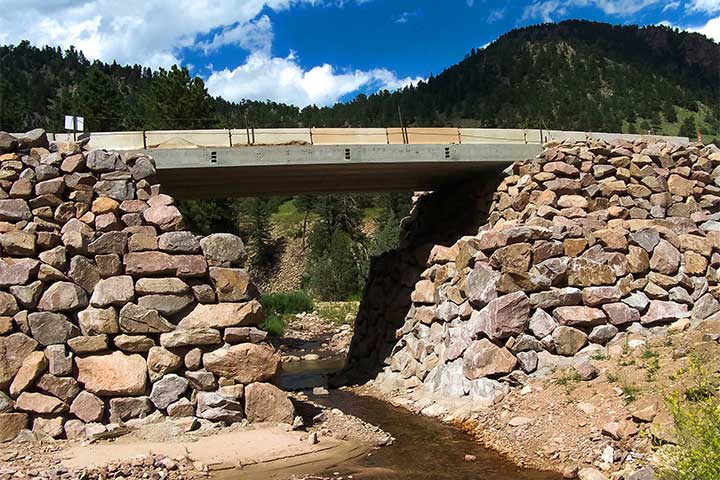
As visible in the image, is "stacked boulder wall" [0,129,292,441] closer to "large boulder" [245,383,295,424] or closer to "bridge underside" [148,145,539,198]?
"large boulder" [245,383,295,424]

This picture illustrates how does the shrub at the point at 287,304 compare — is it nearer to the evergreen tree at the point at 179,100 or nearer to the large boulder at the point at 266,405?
the evergreen tree at the point at 179,100

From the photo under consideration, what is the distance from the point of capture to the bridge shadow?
19922 mm

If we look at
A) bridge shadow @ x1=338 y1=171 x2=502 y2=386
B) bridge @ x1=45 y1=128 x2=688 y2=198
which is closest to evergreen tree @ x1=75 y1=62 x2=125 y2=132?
bridge @ x1=45 y1=128 x2=688 y2=198

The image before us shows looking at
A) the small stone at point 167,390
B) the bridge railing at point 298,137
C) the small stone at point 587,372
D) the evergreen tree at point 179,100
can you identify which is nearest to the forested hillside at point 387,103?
the evergreen tree at point 179,100

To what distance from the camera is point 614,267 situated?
14766 mm

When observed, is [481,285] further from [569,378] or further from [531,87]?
[531,87]

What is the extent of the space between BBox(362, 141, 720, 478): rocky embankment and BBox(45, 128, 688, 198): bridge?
165 centimetres

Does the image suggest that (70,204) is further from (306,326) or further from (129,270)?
(306,326)

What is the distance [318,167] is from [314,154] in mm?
677

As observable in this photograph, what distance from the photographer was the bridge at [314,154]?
16.2m

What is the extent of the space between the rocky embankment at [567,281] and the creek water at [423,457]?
0.56 m

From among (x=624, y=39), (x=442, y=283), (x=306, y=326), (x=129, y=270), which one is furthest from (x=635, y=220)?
(x=624, y=39)

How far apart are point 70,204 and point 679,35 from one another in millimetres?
135592

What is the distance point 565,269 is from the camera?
575 inches
